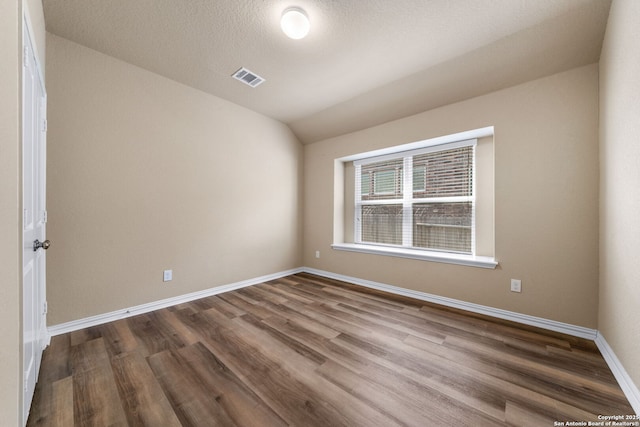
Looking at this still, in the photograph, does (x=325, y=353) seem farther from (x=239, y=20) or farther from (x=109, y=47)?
(x=109, y=47)

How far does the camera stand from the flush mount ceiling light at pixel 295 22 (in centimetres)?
188

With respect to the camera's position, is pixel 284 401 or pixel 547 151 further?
pixel 547 151

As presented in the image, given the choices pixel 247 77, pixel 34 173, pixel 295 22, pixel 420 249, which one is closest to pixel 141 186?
pixel 34 173

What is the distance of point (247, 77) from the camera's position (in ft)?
9.17

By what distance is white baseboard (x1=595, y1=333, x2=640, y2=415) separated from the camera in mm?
1327

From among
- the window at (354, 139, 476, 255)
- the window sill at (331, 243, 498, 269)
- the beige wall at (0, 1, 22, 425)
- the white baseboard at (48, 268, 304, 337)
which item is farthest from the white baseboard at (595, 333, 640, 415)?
the white baseboard at (48, 268, 304, 337)

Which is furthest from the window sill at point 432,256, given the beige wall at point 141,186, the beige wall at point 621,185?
the beige wall at point 141,186

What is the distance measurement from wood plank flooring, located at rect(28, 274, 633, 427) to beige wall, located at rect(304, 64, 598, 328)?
1.10ft

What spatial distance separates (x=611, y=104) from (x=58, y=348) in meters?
4.64

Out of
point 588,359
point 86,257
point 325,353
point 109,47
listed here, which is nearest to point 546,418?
A: point 588,359

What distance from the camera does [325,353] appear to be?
6.15 ft

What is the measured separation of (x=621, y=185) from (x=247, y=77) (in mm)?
3396

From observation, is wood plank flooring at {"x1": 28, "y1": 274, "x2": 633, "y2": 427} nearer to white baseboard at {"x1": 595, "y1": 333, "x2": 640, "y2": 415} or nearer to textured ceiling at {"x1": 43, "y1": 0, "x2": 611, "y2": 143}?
white baseboard at {"x1": 595, "y1": 333, "x2": 640, "y2": 415}

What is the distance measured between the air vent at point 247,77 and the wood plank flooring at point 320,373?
105 inches
